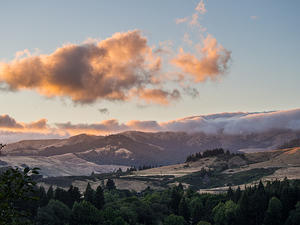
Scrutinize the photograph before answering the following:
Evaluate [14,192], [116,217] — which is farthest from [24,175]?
[116,217]

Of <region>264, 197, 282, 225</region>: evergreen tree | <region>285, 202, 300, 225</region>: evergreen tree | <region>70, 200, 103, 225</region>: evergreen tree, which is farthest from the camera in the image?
<region>264, 197, 282, 225</region>: evergreen tree

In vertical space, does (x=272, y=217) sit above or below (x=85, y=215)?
below

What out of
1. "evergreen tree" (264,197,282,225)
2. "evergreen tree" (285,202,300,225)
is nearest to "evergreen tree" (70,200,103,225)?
"evergreen tree" (264,197,282,225)

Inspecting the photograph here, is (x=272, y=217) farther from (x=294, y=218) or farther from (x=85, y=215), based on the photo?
(x=85, y=215)

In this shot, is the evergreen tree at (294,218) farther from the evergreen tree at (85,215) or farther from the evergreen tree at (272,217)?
the evergreen tree at (85,215)

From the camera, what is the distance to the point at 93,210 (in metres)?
196

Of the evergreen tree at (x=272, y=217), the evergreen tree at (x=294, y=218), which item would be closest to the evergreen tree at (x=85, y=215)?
the evergreen tree at (x=272, y=217)

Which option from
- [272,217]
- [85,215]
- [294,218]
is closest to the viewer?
[294,218]

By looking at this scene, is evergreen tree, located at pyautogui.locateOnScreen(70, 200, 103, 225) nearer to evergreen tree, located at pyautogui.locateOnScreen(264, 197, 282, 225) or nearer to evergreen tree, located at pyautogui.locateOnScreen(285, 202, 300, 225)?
evergreen tree, located at pyautogui.locateOnScreen(264, 197, 282, 225)

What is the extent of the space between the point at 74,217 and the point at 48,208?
13.1m

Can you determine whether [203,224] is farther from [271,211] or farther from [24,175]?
[24,175]

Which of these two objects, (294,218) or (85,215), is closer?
(294,218)

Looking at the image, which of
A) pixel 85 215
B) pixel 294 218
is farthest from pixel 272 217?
pixel 85 215

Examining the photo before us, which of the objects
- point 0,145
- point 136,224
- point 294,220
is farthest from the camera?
point 136,224
